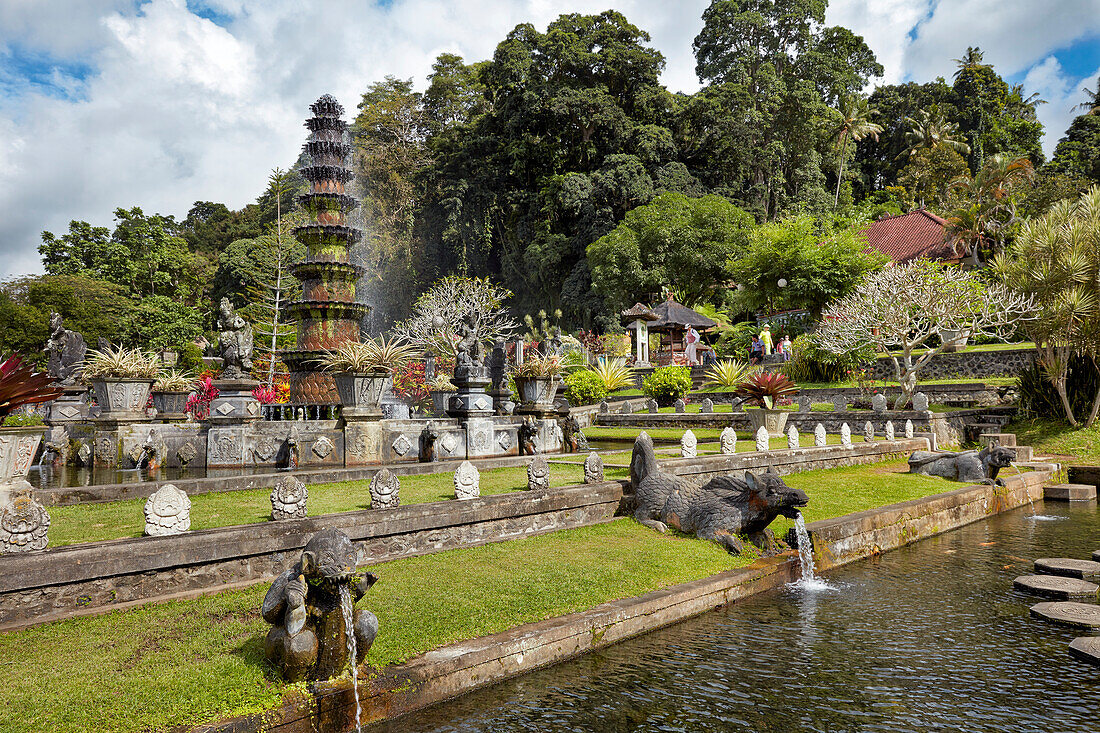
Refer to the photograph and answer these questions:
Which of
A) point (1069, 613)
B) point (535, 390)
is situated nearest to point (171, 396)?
point (535, 390)

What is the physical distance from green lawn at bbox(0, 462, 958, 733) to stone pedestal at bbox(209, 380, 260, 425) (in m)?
6.74

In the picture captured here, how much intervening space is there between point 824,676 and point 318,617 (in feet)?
11.8

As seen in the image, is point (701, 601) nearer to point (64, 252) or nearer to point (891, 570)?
point (891, 570)

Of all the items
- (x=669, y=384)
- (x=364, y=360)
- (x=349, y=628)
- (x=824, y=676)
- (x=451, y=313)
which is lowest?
(x=824, y=676)

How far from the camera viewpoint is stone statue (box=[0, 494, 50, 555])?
4.33 metres

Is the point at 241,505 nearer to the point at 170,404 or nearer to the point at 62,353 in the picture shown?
the point at 170,404

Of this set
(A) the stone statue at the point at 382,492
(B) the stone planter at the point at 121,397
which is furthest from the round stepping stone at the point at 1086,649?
(B) the stone planter at the point at 121,397

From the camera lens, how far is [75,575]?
14.4 ft

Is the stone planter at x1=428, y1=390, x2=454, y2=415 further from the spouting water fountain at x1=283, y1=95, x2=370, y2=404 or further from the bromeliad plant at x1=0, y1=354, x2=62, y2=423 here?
the bromeliad plant at x1=0, y1=354, x2=62, y2=423

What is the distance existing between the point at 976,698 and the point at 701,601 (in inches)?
86.3

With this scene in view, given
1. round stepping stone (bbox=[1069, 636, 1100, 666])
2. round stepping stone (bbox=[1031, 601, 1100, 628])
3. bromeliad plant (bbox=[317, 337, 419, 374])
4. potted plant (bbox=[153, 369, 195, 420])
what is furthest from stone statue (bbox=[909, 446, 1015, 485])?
potted plant (bbox=[153, 369, 195, 420])

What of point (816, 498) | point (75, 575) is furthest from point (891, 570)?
point (75, 575)

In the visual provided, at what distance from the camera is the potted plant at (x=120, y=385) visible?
12.1 metres

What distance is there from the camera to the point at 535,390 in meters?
14.5
